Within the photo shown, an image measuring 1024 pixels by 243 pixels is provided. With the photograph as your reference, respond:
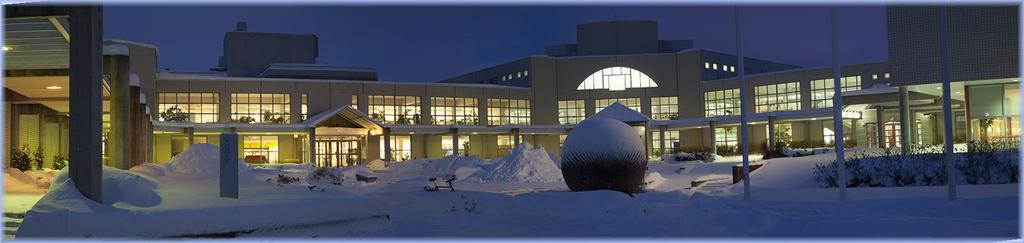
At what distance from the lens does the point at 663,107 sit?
2525 inches

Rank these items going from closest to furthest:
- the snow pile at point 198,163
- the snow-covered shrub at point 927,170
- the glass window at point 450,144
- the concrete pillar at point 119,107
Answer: the snow-covered shrub at point 927,170 < the concrete pillar at point 119,107 < the snow pile at point 198,163 < the glass window at point 450,144

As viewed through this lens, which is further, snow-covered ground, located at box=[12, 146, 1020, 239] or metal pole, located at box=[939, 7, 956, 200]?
metal pole, located at box=[939, 7, 956, 200]

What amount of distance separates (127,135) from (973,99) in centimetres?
2552

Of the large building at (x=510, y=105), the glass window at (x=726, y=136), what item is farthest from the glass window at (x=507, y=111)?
the glass window at (x=726, y=136)

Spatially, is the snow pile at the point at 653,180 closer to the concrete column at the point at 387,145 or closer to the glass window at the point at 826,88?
the concrete column at the point at 387,145

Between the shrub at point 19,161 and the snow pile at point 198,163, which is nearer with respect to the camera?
the shrub at point 19,161

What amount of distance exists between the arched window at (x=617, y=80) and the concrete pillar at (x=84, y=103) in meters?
54.3

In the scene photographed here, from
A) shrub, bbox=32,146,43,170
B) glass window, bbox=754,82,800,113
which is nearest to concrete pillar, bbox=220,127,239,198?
shrub, bbox=32,146,43,170

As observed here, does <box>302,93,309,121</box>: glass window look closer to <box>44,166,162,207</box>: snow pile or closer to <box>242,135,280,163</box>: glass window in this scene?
<box>242,135,280,163</box>: glass window

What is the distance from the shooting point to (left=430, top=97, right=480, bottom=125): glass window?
5934cm

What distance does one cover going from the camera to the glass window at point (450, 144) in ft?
198

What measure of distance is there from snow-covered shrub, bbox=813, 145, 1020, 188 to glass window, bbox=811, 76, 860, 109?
37.6 metres

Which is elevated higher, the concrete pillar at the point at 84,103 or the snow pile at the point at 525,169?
the concrete pillar at the point at 84,103

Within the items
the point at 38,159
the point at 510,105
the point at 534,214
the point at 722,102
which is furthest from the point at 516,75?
the point at 534,214
